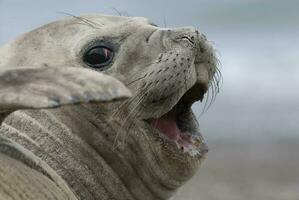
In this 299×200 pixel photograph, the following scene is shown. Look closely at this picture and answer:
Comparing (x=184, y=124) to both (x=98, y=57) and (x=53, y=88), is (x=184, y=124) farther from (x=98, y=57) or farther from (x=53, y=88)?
(x=53, y=88)

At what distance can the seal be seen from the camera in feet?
11.7

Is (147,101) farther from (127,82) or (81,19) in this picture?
(81,19)

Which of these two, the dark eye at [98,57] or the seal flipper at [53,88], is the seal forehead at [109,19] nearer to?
the dark eye at [98,57]

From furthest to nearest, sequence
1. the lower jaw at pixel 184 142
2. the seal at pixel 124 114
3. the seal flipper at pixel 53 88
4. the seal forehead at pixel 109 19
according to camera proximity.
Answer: the seal forehead at pixel 109 19 < the lower jaw at pixel 184 142 < the seal at pixel 124 114 < the seal flipper at pixel 53 88

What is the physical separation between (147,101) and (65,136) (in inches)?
15.0

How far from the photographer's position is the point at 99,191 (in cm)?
364

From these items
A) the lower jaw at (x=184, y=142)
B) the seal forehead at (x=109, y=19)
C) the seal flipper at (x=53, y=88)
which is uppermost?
the seal flipper at (x=53, y=88)

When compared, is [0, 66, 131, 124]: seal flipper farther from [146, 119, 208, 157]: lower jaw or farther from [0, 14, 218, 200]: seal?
[146, 119, 208, 157]: lower jaw

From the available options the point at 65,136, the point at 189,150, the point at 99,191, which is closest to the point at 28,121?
the point at 65,136

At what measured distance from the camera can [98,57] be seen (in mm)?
3863

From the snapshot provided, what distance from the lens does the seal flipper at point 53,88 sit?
1981 mm

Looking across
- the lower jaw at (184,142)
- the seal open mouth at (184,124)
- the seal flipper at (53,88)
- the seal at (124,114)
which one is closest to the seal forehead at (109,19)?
the seal at (124,114)

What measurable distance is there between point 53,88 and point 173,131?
6.03ft

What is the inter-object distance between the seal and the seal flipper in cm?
132
